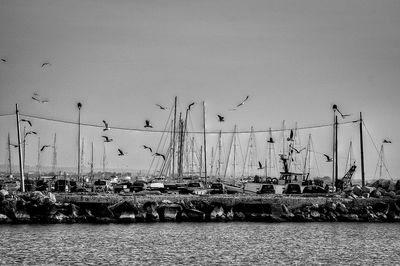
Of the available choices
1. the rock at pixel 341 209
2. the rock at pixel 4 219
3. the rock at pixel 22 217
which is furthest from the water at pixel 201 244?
the rock at pixel 341 209

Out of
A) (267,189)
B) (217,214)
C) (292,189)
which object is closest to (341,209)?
(292,189)

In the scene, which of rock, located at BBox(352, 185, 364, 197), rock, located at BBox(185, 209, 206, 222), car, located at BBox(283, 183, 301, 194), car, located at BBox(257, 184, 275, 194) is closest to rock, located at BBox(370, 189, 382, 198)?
rock, located at BBox(352, 185, 364, 197)

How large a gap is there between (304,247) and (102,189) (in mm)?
33897

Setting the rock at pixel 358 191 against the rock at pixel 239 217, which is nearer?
the rock at pixel 239 217

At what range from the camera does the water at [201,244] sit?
38.1 metres

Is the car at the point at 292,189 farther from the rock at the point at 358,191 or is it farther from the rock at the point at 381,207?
the rock at the point at 381,207

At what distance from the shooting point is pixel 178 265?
119 ft

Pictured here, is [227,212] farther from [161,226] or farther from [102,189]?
[102,189]

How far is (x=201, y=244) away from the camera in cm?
4359

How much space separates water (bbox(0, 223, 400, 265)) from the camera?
38125 mm

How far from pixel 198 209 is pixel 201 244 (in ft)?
42.5

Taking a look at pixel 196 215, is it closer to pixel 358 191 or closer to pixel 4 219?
pixel 4 219

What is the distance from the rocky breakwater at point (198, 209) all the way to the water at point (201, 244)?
73.8 inches

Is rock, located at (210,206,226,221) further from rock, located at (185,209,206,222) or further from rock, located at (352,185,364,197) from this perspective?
rock, located at (352,185,364,197)
